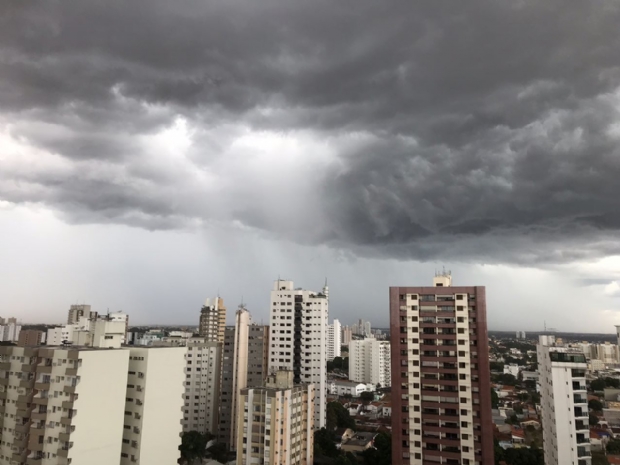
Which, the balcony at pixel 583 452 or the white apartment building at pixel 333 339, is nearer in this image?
the balcony at pixel 583 452

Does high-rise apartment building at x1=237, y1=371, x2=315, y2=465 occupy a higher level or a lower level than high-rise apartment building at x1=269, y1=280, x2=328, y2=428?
lower

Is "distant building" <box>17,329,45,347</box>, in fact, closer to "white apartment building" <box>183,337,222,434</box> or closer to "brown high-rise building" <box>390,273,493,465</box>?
"white apartment building" <box>183,337,222,434</box>

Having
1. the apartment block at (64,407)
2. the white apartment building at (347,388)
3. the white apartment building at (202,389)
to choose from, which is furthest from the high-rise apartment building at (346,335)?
the apartment block at (64,407)

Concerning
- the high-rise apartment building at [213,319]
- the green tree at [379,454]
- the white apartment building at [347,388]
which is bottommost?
the white apartment building at [347,388]

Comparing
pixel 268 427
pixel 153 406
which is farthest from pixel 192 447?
pixel 153 406

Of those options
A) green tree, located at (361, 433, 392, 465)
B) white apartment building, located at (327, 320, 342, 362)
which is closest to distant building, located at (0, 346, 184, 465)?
green tree, located at (361, 433, 392, 465)

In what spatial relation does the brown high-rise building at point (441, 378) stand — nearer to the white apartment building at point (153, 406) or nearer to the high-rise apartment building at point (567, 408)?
the high-rise apartment building at point (567, 408)
